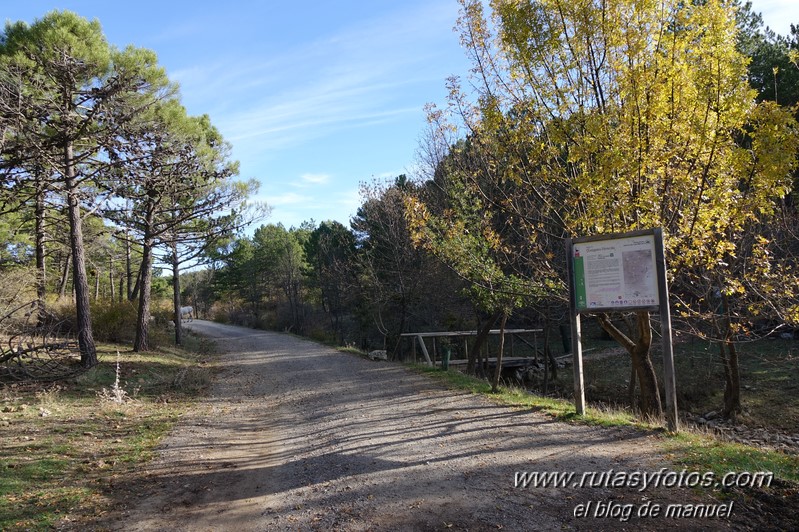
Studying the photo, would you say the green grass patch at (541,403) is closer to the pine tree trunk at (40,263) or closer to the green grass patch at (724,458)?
the green grass patch at (724,458)

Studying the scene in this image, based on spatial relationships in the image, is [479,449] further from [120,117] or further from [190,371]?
[120,117]

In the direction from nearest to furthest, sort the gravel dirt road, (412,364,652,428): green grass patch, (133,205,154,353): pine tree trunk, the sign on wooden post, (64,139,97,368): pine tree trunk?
1. the gravel dirt road
2. the sign on wooden post
3. (412,364,652,428): green grass patch
4. (64,139,97,368): pine tree trunk
5. (133,205,154,353): pine tree trunk

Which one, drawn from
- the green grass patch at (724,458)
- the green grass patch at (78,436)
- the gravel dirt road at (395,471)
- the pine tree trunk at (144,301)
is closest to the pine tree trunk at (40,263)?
the pine tree trunk at (144,301)

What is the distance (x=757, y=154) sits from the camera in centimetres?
674

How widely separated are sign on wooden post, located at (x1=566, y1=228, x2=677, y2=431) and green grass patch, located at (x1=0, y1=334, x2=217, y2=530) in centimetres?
632

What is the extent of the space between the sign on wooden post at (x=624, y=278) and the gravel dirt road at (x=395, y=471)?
1.36 meters

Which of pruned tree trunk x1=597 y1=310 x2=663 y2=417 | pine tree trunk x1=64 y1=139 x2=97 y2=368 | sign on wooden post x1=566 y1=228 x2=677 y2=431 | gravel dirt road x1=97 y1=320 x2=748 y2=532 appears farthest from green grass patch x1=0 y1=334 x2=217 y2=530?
Result: pruned tree trunk x1=597 y1=310 x2=663 y2=417

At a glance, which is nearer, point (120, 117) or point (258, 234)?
point (120, 117)

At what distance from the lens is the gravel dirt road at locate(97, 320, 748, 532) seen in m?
4.52

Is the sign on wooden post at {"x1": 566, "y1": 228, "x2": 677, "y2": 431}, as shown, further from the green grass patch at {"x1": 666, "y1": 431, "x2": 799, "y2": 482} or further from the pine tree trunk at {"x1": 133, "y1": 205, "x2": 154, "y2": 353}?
the pine tree trunk at {"x1": 133, "y1": 205, "x2": 154, "y2": 353}

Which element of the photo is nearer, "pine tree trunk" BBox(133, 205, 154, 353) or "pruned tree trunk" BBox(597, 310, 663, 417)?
"pruned tree trunk" BBox(597, 310, 663, 417)

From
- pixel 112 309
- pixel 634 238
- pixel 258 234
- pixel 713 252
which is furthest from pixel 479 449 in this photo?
pixel 258 234

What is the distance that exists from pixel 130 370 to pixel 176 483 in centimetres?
A: 971

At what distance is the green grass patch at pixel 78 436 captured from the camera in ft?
17.0
